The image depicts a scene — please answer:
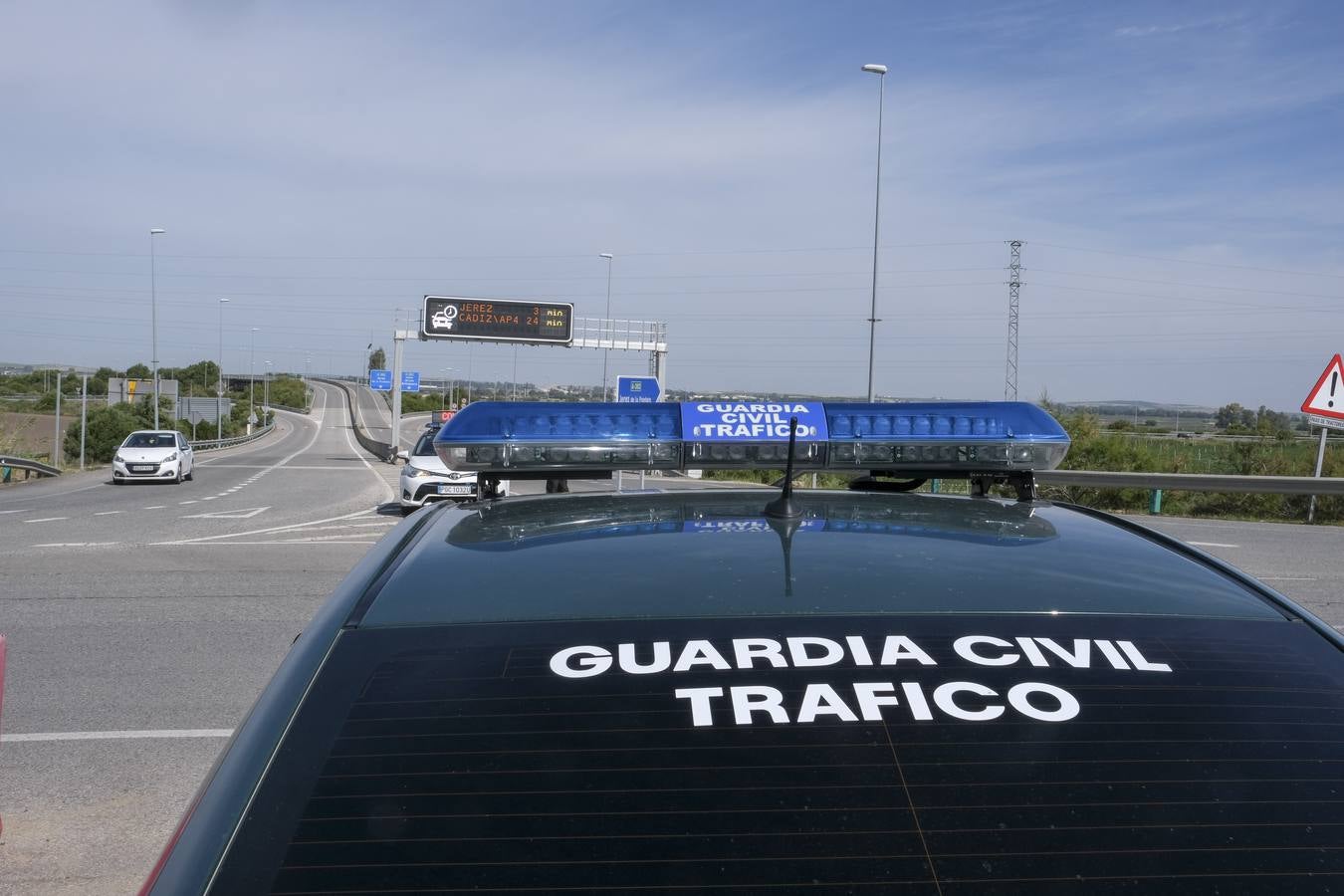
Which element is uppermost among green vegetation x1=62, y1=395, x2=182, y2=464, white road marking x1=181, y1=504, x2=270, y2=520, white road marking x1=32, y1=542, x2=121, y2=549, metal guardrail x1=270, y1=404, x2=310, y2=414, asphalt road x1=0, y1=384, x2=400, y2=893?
asphalt road x1=0, y1=384, x2=400, y2=893

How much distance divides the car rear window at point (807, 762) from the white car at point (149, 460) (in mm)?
32949

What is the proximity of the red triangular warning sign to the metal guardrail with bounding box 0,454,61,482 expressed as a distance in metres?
33.6

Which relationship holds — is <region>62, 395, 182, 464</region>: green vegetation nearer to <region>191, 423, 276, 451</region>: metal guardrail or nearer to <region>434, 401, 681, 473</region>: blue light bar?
<region>191, 423, 276, 451</region>: metal guardrail

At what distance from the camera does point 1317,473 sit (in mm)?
21281

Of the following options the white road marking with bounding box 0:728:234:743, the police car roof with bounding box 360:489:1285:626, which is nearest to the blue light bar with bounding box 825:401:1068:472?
the police car roof with bounding box 360:489:1285:626

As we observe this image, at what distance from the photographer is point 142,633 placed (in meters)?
9.41

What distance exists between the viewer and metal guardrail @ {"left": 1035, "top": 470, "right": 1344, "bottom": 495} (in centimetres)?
1989

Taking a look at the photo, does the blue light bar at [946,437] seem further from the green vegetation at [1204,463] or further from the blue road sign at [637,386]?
the blue road sign at [637,386]

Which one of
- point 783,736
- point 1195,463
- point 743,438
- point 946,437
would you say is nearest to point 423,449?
point 1195,463

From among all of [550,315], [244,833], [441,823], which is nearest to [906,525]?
[441,823]

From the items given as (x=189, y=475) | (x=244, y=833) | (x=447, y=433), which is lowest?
(x=189, y=475)

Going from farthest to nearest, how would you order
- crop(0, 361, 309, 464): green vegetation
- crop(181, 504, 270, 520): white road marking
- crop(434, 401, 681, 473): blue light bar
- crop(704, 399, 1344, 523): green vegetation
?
crop(0, 361, 309, 464): green vegetation, crop(704, 399, 1344, 523): green vegetation, crop(181, 504, 270, 520): white road marking, crop(434, 401, 681, 473): blue light bar

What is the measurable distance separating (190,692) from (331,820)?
635 centimetres

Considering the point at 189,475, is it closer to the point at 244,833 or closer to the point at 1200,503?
the point at 1200,503
